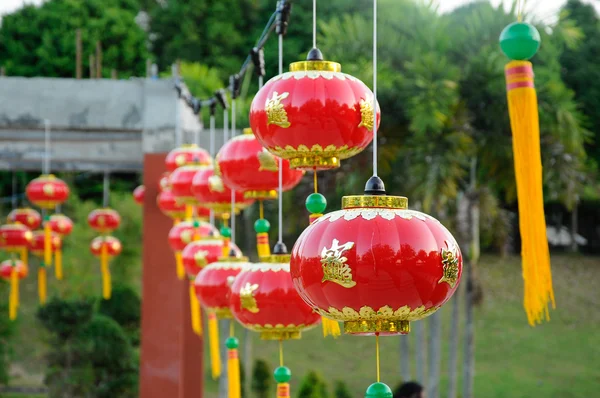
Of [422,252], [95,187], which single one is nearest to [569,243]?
[95,187]

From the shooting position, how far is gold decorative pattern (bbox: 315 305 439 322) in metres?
2.59

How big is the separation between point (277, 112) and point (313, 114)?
0.35 feet

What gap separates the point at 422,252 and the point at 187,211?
14.9ft

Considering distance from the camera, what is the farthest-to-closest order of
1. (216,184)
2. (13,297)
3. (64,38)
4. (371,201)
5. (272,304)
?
(64,38)
(13,297)
(216,184)
(272,304)
(371,201)

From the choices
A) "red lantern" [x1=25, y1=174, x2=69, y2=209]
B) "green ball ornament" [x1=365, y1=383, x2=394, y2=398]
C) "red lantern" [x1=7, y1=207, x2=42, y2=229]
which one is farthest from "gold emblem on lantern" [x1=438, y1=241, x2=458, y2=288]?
"red lantern" [x1=7, y1=207, x2=42, y2=229]

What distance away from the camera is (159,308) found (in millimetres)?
8992

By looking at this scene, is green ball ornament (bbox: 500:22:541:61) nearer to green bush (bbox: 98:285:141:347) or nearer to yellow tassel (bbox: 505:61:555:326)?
yellow tassel (bbox: 505:61:555:326)

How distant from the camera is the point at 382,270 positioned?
2.55m

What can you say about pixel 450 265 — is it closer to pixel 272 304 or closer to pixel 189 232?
pixel 272 304

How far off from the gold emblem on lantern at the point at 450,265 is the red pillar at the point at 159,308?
248 inches

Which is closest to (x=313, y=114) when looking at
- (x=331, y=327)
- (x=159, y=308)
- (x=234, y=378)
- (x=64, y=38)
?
(x=331, y=327)

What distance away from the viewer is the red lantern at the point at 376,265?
2.56 metres

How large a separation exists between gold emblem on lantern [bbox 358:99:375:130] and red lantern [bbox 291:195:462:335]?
2.36 feet

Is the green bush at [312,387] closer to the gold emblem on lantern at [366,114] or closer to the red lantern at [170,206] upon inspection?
the red lantern at [170,206]
